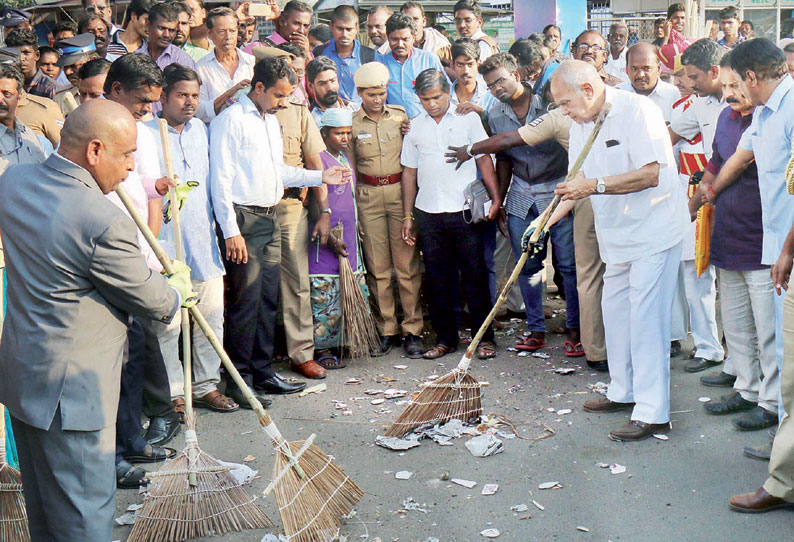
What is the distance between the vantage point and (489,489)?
456cm

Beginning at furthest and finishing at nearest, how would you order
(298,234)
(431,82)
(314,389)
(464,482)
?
(431,82), (298,234), (314,389), (464,482)

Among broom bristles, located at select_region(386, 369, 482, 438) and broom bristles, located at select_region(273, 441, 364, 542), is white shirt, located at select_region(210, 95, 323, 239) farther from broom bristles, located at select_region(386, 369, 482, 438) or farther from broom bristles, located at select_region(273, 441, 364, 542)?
broom bristles, located at select_region(273, 441, 364, 542)

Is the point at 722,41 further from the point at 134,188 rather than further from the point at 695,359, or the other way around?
the point at 134,188

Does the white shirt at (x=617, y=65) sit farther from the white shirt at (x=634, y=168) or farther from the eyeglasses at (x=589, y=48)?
the white shirt at (x=634, y=168)

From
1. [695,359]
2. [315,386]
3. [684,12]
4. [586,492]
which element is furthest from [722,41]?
[586,492]

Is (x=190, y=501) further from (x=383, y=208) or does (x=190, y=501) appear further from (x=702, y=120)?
(x=702, y=120)

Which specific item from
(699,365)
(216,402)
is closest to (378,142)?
(216,402)

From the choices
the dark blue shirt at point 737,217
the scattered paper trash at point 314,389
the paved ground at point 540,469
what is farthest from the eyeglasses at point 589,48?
the scattered paper trash at point 314,389

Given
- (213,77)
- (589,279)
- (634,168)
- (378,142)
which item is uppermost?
(213,77)

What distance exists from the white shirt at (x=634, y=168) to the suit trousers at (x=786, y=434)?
3.75ft

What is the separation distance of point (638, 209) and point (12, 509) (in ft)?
12.3

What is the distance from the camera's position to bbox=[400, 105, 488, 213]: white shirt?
6781 mm

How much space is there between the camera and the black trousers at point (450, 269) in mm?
6867

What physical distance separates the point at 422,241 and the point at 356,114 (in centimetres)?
118
